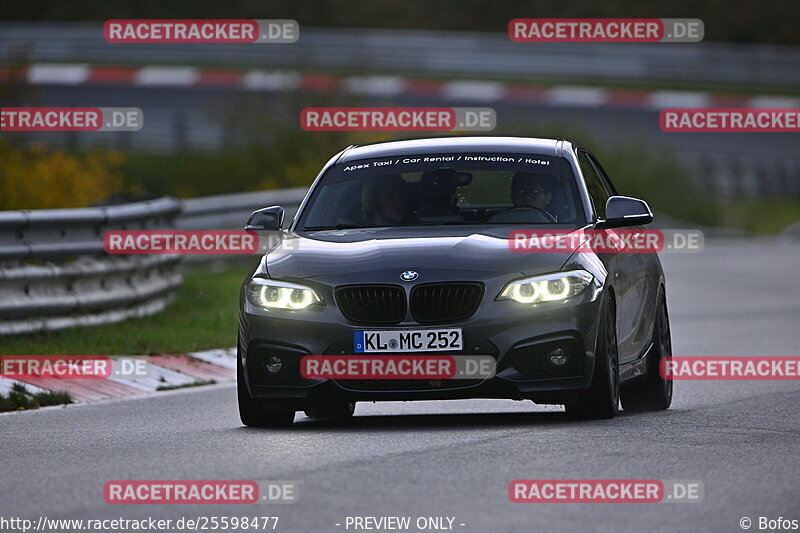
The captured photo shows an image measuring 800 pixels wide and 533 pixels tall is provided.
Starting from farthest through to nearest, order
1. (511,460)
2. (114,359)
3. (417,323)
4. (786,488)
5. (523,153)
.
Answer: (114,359) → (523,153) → (417,323) → (511,460) → (786,488)

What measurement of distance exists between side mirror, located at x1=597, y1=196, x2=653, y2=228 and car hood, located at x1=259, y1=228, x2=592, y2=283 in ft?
2.32

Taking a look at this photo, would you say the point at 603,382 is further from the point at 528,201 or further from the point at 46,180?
the point at 46,180

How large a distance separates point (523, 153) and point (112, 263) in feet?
20.0

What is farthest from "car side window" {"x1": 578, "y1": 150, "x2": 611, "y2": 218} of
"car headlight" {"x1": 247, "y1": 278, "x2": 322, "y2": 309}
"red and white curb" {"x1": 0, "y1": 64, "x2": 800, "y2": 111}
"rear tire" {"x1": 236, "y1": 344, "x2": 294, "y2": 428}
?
"red and white curb" {"x1": 0, "y1": 64, "x2": 800, "y2": 111}

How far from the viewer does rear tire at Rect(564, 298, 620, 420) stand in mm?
9984

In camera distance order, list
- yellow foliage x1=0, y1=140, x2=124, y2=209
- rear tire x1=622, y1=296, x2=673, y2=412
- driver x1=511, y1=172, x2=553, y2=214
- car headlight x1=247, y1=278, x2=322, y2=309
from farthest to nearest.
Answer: yellow foliage x1=0, y1=140, x2=124, y2=209 < rear tire x1=622, y1=296, x2=673, y2=412 < driver x1=511, y1=172, x2=553, y2=214 < car headlight x1=247, y1=278, x2=322, y2=309

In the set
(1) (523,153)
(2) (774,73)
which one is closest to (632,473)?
(1) (523,153)

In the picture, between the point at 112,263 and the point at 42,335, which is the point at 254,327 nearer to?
the point at 42,335

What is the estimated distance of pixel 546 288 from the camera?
984 centimetres

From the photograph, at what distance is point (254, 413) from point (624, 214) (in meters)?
2.31

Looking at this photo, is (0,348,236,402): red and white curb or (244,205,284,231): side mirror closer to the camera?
(244,205,284,231): side mirror

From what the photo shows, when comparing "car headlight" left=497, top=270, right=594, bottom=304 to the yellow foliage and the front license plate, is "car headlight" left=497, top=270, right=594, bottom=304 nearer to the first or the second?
the front license plate

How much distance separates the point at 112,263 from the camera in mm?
16516

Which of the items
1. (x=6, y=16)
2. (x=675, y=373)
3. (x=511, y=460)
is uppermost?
(x=511, y=460)
